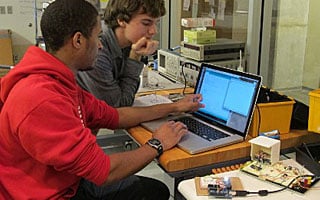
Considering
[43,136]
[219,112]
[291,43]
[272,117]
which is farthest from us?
[291,43]

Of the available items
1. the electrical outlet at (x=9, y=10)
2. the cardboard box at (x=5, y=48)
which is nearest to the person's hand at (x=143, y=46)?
the cardboard box at (x=5, y=48)

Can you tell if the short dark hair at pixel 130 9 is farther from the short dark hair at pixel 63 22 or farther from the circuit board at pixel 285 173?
the circuit board at pixel 285 173

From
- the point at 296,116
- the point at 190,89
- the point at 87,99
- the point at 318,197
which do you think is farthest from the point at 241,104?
the point at 190,89

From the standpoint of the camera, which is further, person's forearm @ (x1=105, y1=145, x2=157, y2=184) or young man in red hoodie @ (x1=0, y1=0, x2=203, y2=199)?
person's forearm @ (x1=105, y1=145, x2=157, y2=184)

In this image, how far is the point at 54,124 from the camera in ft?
3.88

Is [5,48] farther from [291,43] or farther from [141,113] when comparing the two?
[291,43]

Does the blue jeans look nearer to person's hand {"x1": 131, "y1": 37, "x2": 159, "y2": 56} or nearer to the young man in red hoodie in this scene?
the young man in red hoodie

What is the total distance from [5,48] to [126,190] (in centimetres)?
346

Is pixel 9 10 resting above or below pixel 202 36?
above

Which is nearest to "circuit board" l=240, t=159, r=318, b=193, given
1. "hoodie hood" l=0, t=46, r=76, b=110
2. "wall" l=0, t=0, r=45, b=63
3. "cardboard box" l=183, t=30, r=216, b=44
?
"hoodie hood" l=0, t=46, r=76, b=110

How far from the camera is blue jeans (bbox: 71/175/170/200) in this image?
65.8 inches

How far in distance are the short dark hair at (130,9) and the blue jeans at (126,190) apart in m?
0.82

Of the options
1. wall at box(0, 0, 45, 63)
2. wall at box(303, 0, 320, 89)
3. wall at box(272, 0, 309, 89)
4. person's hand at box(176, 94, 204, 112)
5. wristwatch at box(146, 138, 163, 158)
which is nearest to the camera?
wristwatch at box(146, 138, 163, 158)

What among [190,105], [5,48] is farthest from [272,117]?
[5,48]
